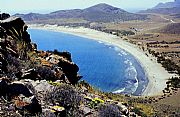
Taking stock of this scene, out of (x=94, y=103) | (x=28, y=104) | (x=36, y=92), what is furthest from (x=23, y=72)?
(x=28, y=104)

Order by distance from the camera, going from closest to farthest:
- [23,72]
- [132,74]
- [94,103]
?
A: 1. [94,103]
2. [23,72]
3. [132,74]

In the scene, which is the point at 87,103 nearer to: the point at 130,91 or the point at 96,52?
the point at 130,91

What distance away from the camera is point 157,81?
318 ft

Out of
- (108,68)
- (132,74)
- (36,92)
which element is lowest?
(108,68)

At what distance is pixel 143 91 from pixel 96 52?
79.4m

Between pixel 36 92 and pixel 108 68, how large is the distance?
10422 centimetres

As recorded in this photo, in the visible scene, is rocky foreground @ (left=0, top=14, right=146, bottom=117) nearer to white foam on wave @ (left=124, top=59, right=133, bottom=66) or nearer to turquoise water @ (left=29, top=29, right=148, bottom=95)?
turquoise water @ (left=29, top=29, right=148, bottom=95)

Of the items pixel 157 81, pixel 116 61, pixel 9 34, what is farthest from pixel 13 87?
pixel 116 61

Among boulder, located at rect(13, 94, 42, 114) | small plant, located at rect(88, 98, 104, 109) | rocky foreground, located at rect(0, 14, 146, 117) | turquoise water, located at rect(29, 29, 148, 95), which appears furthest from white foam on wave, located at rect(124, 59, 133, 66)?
boulder, located at rect(13, 94, 42, 114)

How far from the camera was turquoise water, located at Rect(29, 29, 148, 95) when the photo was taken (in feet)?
308

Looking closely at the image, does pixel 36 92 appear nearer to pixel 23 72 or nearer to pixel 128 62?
pixel 23 72

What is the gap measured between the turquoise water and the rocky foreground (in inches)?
2329

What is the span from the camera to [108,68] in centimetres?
12375

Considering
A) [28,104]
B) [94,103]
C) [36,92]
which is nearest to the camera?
[28,104]
